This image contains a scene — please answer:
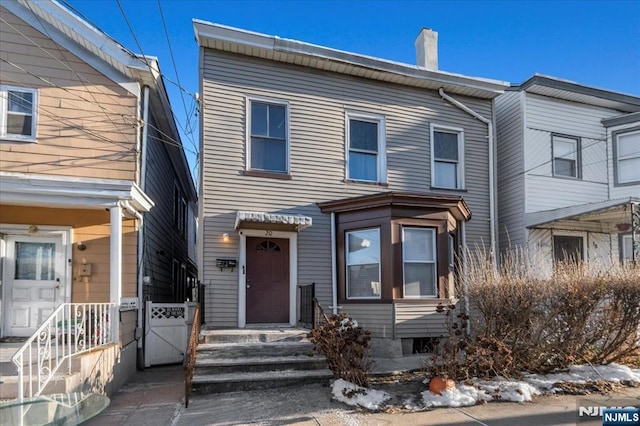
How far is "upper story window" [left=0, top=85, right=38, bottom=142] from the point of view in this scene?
7469 millimetres

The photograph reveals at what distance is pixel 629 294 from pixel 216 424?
21.3 feet

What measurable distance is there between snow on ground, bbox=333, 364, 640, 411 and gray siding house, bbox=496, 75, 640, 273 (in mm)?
4117

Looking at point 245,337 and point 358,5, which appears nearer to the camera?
point 245,337

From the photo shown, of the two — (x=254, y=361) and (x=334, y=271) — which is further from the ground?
(x=334, y=271)

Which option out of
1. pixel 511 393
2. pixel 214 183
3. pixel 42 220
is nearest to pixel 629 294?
pixel 511 393

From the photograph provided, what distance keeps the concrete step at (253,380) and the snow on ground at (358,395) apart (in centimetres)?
46

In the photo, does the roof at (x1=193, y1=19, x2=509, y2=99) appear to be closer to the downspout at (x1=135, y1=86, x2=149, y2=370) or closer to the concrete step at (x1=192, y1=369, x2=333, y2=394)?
the downspout at (x1=135, y1=86, x2=149, y2=370)

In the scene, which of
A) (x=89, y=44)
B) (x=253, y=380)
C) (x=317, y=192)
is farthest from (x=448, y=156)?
(x=89, y=44)

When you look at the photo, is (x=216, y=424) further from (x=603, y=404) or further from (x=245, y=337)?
(x=603, y=404)

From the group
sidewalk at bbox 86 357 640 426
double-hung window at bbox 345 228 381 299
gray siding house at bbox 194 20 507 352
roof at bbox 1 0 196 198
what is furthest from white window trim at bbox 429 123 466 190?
roof at bbox 1 0 196 198

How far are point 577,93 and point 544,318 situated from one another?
23.9ft

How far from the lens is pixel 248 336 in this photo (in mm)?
7223

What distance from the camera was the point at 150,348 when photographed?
8375 millimetres

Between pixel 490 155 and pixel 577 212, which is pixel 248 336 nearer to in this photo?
pixel 490 155
